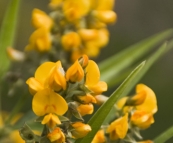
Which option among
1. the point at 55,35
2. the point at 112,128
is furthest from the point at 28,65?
the point at 112,128

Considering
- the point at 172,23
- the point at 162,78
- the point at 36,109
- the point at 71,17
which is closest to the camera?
the point at 36,109

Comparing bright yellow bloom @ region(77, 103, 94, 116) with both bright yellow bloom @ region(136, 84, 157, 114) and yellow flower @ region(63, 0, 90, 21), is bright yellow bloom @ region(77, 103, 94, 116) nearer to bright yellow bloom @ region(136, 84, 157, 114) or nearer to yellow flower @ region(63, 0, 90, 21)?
bright yellow bloom @ region(136, 84, 157, 114)

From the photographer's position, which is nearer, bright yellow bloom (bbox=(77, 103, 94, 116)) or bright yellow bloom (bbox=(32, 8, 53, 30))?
bright yellow bloom (bbox=(77, 103, 94, 116))

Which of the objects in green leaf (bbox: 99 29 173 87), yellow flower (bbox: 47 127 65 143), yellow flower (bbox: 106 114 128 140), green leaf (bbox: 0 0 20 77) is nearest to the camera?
yellow flower (bbox: 47 127 65 143)

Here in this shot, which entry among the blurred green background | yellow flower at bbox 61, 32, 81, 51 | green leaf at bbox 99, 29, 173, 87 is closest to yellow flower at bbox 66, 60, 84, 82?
yellow flower at bbox 61, 32, 81, 51

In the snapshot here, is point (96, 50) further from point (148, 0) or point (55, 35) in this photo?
point (148, 0)

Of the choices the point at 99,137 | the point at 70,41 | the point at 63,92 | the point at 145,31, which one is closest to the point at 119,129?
the point at 99,137

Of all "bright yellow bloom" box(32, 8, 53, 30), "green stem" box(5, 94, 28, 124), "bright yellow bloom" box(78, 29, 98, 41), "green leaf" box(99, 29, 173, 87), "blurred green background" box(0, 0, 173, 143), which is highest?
"bright yellow bloom" box(32, 8, 53, 30)
